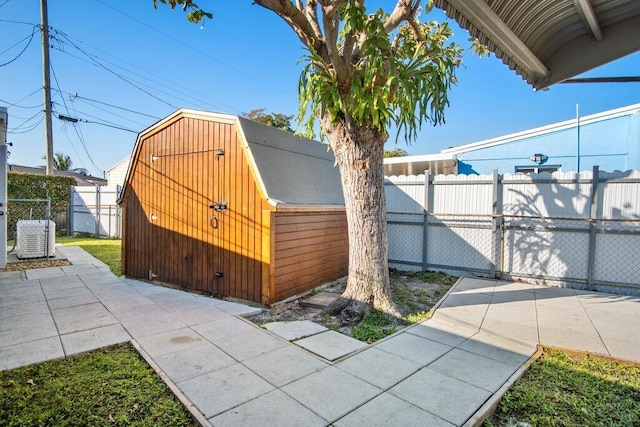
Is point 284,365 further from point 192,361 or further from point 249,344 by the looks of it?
point 192,361

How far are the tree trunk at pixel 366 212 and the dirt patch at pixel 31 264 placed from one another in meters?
7.16

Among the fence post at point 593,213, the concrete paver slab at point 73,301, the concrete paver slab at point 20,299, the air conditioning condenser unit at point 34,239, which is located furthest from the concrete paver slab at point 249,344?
the air conditioning condenser unit at point 34,239

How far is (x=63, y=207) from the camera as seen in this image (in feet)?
40.8

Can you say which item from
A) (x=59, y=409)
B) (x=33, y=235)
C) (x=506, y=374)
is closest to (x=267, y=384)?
(x=59, y=409)

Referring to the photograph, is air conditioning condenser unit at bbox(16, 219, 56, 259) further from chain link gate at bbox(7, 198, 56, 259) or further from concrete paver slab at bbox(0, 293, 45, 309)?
concrete paver slab at bbox(0, 293, 45, 309)

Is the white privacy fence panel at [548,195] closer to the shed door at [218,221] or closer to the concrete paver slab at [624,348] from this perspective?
the concrete paver slab at [624,348]

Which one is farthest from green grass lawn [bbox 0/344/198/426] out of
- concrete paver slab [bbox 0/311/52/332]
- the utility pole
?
the utility pole

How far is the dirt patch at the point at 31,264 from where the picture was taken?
6.77 meters

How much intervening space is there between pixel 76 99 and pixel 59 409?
15.5 metres

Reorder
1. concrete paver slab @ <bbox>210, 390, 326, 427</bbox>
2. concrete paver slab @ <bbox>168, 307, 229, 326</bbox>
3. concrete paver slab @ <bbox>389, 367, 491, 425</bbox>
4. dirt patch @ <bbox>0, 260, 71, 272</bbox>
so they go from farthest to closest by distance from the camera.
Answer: dirt patch @ <bbox>0, 260, 71, 272</bbox>, concrete paver slab @ <bbox>168, 307, 229, 326</bbox>, concrete paver slab @ <bbox>389, 367, 491, 425</bbox>, concrete paver slab @ <bbox>210, 390, 326, 427</bbox>

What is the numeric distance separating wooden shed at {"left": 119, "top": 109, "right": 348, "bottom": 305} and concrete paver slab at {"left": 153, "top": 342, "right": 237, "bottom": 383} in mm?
1370

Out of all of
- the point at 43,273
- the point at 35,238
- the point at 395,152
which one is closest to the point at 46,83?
the point at 35,238

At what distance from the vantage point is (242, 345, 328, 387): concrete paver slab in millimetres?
2545

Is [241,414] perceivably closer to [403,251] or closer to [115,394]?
[115,394]
